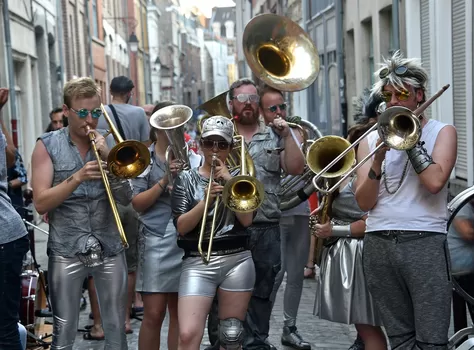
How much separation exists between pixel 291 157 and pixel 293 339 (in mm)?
1499

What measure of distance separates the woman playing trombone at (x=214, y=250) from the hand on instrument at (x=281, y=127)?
942mm

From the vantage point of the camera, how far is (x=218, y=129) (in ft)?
17.3

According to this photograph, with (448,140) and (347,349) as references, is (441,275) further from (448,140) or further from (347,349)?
(347,349)

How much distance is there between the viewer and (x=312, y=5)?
23.4 meters

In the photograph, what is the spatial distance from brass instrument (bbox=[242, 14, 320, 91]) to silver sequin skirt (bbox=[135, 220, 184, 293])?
1.52m

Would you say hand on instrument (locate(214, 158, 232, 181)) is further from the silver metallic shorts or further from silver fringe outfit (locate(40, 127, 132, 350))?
silver fringe outfit (locate(40, 127, 132, 350))

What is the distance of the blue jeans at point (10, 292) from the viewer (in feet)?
16.1

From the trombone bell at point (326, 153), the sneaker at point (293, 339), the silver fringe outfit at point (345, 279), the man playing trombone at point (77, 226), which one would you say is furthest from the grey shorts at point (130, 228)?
the trombone bell at point (326, 153)

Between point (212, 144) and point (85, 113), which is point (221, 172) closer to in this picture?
point (212, 144)

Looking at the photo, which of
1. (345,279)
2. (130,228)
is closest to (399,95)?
(345,279)

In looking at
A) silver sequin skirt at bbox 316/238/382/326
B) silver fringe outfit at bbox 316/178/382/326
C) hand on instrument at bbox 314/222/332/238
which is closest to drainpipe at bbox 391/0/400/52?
silver fringe outfit at bbox 316/178/382/326

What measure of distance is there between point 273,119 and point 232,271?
1.61 meters

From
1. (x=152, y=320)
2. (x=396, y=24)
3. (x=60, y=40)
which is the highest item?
(x=60, y=40)

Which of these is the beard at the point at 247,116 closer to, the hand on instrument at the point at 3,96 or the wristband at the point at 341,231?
the wristband at the point at 341,231
